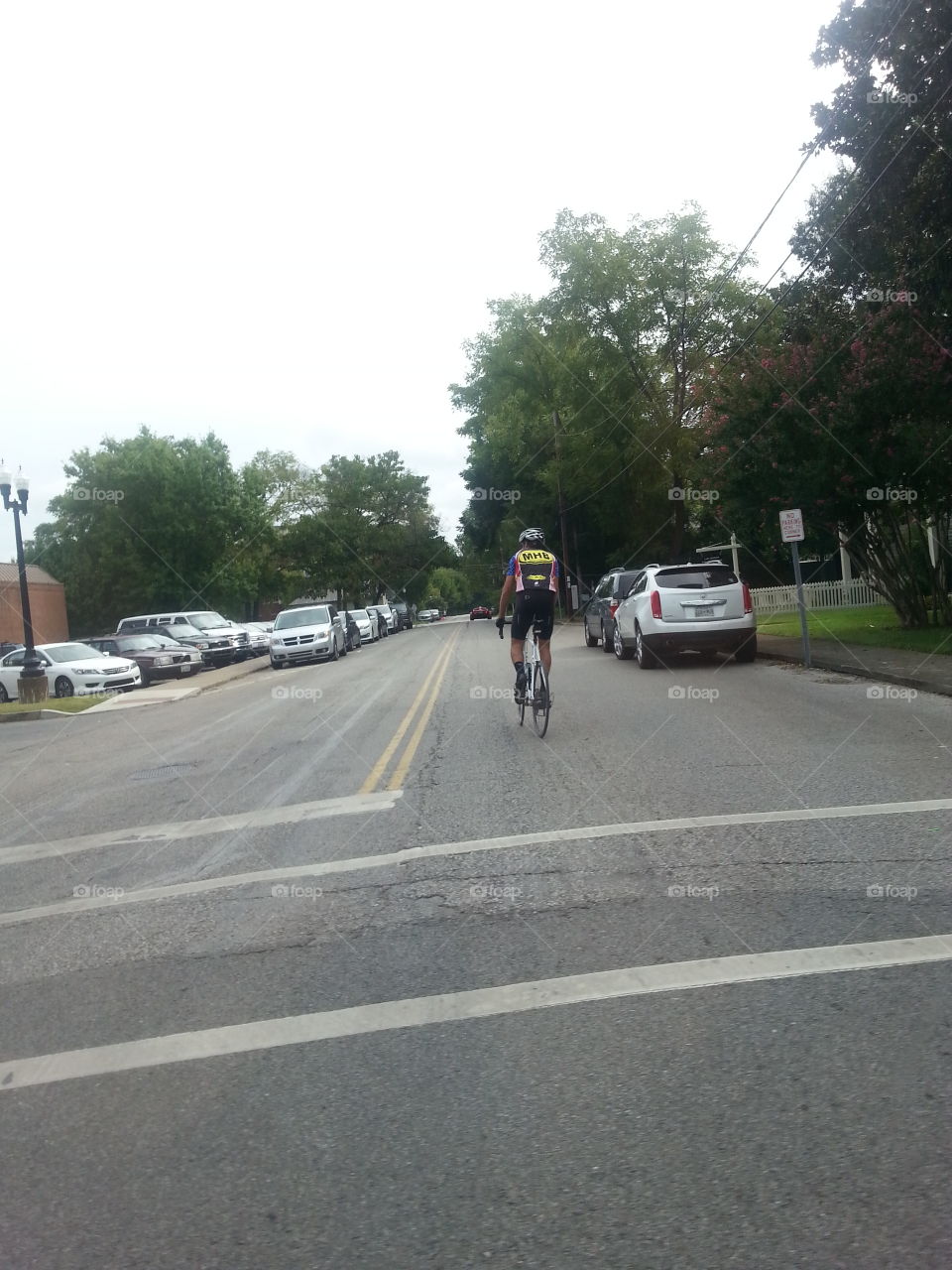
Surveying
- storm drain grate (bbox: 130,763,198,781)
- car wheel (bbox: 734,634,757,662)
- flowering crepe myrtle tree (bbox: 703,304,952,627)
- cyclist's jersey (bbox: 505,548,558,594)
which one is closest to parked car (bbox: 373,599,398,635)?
flowering crepe myrtle tree (bbox: 703,304,952,627)

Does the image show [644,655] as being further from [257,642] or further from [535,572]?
[257,642]

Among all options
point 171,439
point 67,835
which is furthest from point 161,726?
point 171,439

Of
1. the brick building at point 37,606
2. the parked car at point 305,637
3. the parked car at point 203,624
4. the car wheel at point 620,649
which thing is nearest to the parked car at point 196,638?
the parked car at point 203,624

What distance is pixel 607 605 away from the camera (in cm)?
2448

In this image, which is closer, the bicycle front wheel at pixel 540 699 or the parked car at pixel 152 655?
the bicycle front wheel at pixel 540 699

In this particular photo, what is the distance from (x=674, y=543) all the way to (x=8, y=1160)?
127 ft

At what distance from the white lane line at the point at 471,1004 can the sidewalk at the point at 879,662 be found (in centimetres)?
914

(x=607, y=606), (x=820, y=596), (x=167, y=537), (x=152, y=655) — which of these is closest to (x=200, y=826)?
(x=607, y=606)

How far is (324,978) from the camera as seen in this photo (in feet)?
15.9

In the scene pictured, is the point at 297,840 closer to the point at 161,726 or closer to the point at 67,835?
the point at 67,835

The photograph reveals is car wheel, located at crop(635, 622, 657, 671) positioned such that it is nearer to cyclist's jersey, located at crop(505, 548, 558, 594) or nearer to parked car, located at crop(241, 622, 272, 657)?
cyclist's jersey, located at crop(505, 548, 558, 594)

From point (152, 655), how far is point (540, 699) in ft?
70.9

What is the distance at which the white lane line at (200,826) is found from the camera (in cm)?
805

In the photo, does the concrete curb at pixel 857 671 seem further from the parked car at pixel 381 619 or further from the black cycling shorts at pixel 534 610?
the parked car at pixel 381 619
